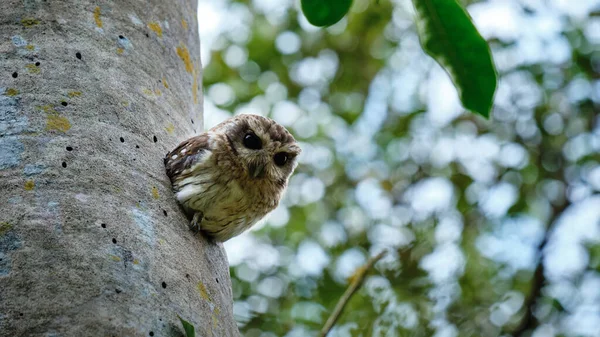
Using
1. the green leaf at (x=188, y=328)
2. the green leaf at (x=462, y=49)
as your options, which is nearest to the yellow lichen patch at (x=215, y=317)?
the green leaf at (x=188, y=328)

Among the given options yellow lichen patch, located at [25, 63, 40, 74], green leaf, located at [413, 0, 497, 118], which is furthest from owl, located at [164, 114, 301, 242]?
green leaf, located at [413, 0, 497, 118]

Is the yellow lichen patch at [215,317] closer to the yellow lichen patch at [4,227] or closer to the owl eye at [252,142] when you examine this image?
the yellow lichen patch at [4,227]

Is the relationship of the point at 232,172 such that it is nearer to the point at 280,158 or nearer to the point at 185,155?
the point at 185,155

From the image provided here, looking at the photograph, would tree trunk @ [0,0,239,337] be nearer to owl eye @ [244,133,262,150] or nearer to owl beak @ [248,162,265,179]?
owl beak @ [248,162,265,179]

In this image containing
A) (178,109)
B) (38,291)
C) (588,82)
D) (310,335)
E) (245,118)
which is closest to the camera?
(38,291)

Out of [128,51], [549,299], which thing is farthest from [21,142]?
[549,299]

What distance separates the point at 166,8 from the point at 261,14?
18.7 feet

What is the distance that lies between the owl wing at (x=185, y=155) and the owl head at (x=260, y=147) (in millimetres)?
343

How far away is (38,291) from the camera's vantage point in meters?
1.74

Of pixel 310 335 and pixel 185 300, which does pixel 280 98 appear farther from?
pixel 185 300

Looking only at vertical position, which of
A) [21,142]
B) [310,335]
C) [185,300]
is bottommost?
[310,335]

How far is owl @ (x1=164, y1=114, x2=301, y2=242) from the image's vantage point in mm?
2488

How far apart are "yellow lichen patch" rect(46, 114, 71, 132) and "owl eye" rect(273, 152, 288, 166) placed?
4.84 ft

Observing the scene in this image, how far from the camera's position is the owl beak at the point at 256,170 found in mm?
3154
